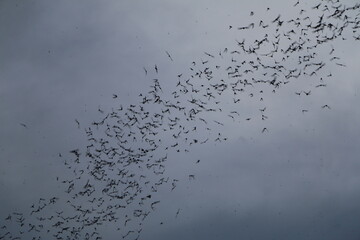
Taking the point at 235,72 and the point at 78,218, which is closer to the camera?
the point at 235,72

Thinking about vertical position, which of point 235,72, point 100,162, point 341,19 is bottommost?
point 341,19

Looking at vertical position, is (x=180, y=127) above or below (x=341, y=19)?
above

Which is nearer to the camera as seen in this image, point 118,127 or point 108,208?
Result: point 118,127

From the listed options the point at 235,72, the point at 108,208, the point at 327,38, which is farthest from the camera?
the point at 108,208

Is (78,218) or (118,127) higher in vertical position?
(118,127)

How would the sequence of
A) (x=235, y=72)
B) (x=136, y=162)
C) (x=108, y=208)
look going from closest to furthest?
(x=235, y=72) < (x=136, y=162) < (x=108, y=208)

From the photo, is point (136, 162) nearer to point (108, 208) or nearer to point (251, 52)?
point (108, 208)

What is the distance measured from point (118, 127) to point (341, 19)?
1790 centimetres

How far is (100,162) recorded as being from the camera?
32.0 metres

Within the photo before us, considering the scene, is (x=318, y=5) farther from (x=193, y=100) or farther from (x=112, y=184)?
(x=112, y=184)

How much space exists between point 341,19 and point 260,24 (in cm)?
484

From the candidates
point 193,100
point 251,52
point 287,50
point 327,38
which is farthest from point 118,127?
point 327,38

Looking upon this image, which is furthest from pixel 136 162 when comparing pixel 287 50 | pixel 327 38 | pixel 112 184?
pixel 327 38

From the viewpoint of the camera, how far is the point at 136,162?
3191cm
